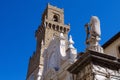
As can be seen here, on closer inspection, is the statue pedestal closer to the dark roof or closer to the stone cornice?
the stone cornice

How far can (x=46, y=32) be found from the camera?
39.3 m

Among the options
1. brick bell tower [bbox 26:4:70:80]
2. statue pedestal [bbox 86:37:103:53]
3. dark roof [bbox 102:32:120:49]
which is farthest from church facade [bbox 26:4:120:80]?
statue pedestal [bbox 86:37:103:53]

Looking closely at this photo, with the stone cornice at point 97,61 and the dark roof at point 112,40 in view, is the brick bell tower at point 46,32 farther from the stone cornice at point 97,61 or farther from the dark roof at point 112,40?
the stone cornice at point 97,61

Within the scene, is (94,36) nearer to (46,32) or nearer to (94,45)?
(94,45)

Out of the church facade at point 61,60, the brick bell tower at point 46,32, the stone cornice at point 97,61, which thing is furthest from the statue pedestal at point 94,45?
the brick bell tower at point 46,32

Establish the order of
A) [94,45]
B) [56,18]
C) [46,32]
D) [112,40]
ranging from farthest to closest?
[56,18]
[46,32]
[112,40]
[94,45]

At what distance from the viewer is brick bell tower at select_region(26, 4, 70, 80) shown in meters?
36.1

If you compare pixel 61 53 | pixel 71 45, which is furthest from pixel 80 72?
pixel 61 53

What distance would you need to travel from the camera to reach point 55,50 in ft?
91.9

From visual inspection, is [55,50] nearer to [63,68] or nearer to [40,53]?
[63,68]

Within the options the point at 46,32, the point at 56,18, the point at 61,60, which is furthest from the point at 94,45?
the point at 56,18

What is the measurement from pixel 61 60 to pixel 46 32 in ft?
47.2

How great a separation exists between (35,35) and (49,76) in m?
18.3

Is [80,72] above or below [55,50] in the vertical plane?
below
